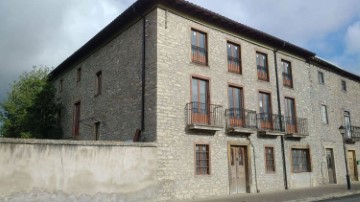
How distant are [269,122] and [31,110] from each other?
52.8ft

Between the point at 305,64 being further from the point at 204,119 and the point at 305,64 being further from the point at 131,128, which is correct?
the point at 131,128

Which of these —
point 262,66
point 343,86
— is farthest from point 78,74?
point 343,86

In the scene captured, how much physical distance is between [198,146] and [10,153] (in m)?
7.72

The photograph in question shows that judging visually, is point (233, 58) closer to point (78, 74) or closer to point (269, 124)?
point (269, 124)

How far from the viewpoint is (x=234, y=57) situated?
707 inches

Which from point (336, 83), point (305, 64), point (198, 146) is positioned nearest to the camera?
point (198, 146)

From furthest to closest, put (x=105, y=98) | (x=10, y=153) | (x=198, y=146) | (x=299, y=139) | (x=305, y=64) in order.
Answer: (x=305, y=64)
(x=299, y=139)
(x=105, y=98)
(x=198, y=146)
(x=10, y=153)

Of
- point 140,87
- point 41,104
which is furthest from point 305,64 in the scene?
point 41,104

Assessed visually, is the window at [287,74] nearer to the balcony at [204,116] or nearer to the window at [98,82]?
the balcony at [204,116]

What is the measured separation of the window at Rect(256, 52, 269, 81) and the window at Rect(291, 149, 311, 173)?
4586 millimetres

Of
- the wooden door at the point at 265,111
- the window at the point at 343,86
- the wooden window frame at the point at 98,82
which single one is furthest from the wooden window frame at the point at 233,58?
the window at the point at 343,86

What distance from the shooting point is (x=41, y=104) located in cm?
2406

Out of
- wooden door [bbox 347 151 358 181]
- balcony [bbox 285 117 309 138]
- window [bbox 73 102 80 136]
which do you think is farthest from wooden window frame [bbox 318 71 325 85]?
window [bbox 73 102 80 136]

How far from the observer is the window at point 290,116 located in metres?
19.8
